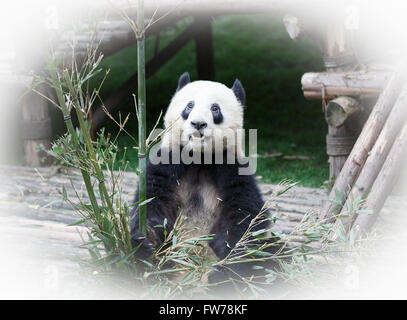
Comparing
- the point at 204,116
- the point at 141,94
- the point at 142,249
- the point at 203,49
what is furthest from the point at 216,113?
the point at 203,49

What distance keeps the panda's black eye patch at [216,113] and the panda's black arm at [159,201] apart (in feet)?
1.08

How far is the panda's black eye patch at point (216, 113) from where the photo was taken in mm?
2923

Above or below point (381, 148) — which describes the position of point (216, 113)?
above

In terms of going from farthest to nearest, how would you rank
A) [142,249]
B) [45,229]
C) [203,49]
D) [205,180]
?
[203,49] → [45,229] → [205,180] → [142,249]

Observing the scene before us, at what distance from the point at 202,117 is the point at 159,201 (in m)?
0.49

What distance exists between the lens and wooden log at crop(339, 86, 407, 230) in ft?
12.1

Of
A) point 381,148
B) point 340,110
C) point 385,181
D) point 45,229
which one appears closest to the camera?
point 385,181

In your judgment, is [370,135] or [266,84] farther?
[266,84]

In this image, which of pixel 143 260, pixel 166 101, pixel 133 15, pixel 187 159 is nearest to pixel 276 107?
pixel 166 101

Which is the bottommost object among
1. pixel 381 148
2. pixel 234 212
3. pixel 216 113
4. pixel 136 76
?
pixel 234 212

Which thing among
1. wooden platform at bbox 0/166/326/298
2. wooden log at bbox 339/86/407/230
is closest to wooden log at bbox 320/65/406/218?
wooden log at bbox 339/86/407/230

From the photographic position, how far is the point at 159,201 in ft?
9.63

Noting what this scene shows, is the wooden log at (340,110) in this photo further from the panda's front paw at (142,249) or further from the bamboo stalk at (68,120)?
the bamboo stalk at (68,120)

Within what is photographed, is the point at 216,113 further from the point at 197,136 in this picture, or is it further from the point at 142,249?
the point at 142,249
